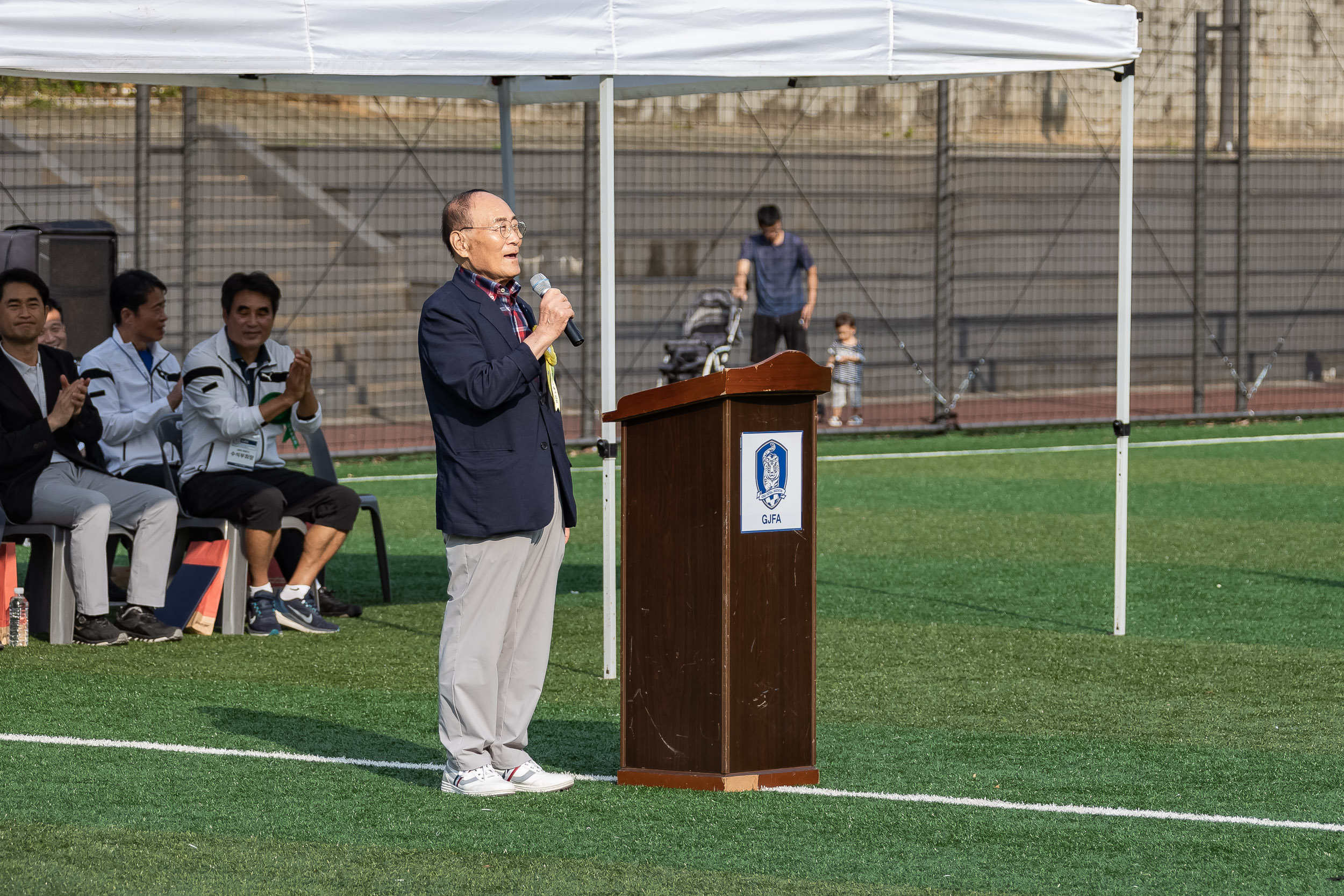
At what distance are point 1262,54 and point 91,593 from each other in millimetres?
14536

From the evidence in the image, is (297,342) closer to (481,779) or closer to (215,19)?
(215,19)

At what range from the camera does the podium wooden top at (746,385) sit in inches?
186

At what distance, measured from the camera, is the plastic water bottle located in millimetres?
7039

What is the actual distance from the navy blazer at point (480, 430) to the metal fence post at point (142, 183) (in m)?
8.81

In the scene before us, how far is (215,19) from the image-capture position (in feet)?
19.7

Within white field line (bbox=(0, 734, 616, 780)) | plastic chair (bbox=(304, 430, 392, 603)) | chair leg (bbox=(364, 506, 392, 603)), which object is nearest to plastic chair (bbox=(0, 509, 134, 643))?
plastic chair (bbox=(304, 430, 392, 603))

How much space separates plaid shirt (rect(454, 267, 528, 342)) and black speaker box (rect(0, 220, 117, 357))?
6.06 metres

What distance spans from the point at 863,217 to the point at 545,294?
1484 cm

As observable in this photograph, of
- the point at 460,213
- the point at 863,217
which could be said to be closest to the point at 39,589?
the point at 460,213

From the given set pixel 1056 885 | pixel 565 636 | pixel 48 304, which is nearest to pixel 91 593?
pixel 48 304

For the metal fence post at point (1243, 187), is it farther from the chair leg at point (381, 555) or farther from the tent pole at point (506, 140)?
the chair leg at point (381, 555)

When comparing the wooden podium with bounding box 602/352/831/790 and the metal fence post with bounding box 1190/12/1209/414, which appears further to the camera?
the metal fence post with bounding box 1190/12/1209/414

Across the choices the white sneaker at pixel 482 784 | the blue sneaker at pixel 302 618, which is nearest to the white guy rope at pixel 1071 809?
the white sneaker at pixel 482 784

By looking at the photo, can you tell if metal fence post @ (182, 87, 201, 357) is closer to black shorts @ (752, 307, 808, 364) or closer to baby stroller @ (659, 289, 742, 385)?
baby stroller @ (659, 289, 742, 385)
